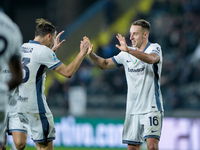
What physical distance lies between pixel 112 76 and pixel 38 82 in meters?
8.38

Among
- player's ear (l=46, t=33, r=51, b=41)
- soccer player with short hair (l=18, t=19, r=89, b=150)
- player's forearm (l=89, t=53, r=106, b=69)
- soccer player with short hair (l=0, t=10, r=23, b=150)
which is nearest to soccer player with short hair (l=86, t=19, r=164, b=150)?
player's forearm (l=89, t=53, r=106, b=69)

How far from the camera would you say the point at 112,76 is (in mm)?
13688

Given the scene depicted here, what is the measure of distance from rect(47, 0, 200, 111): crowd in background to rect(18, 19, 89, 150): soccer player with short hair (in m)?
6.79

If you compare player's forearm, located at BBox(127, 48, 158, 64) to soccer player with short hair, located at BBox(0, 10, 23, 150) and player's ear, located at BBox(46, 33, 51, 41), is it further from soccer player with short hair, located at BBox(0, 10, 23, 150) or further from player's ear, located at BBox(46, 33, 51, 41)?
soccer player with short hair, located at BBox(0, 10, 23, 150)

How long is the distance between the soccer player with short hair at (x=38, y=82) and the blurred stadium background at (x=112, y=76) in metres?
5.33

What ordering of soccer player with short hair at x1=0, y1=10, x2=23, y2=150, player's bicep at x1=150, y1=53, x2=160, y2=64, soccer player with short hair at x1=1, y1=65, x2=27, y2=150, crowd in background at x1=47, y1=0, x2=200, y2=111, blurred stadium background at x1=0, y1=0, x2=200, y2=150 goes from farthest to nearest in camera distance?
crowd in background at x1=47, y1=0, x2=200, y2=111 → blurred stadium background at x1=0, y1=0, x2=200, y2=150 → soccer player with short hair at x1=1, y1=65, x2=27, y2=150 → player's bicep at x1=150, y1=53, x2=160, y2=64 → soccer player with short hair at x1=0, y1=10, x2=23, y2=150

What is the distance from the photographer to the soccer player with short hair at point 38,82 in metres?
5.31

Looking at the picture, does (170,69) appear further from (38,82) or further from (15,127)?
(38,82)

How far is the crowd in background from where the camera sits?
1213cm

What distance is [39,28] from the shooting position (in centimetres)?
556

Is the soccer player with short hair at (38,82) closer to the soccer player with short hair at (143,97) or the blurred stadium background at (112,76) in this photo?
the soccer player with short hair at (143,97)

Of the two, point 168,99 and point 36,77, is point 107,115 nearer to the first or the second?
point 168,99

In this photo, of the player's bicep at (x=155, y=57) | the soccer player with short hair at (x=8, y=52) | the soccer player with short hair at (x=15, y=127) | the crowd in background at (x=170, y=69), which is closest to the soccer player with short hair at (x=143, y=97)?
the player's bicep at (x=155, y=57)

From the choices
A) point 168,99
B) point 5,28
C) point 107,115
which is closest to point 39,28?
point 5,28
